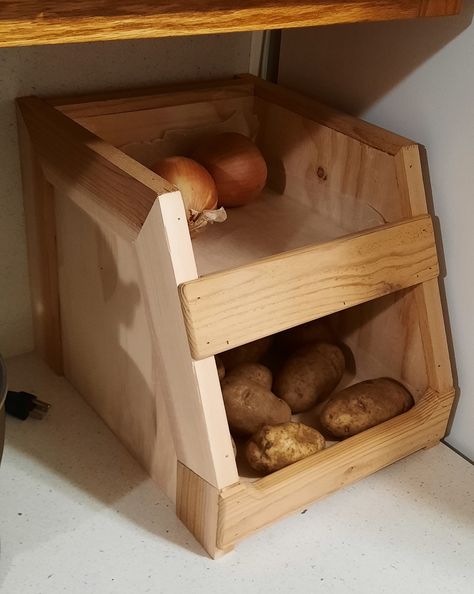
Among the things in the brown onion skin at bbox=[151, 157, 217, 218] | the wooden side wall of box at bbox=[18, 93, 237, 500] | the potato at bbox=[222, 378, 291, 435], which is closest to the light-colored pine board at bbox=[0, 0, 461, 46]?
the wooden side wall of box at bbox=[18, 93, 237, 500]

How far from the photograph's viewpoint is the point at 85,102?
0.83 meters

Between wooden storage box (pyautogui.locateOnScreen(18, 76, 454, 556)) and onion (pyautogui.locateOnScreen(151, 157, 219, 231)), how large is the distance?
0.12 feet

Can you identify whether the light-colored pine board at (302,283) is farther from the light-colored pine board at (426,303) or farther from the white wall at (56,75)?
the white wall at (56,75)

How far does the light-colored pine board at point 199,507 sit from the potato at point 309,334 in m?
0.25

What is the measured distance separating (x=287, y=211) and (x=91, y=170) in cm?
28

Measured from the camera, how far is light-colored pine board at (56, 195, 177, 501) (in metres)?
0.72

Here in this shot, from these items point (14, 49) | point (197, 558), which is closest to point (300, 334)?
point (197, 558)

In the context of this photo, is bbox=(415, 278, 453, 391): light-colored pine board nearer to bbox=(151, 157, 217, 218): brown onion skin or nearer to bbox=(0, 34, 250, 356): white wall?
bbox=(151, 157, 217, 218): brown onion skin

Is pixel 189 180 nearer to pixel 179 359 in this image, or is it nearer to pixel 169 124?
pixel 169 124

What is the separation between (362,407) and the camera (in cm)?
80

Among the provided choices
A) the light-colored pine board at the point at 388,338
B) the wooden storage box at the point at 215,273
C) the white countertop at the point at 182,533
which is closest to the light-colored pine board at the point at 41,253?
the wooden storage box at the point at 215,273

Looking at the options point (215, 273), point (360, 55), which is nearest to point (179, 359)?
point (215, 273)

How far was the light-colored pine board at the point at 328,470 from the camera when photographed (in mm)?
692

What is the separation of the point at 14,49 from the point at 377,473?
0.59 metres
